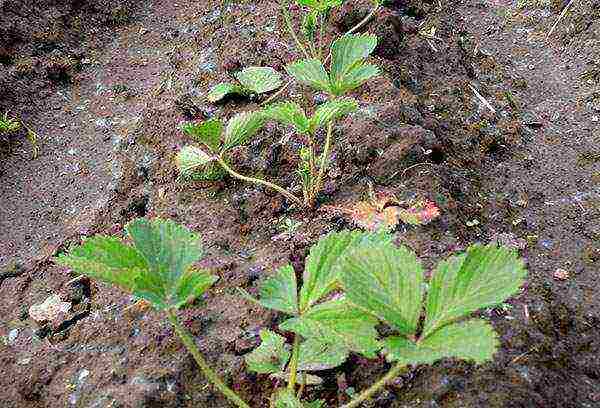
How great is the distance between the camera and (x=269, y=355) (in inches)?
60.2

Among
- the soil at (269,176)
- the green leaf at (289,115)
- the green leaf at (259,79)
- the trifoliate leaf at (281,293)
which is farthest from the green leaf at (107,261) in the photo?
the green leaf at (259,79)

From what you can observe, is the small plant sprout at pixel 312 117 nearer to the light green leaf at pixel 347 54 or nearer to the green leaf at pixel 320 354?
the light green leaf at pixel 347 54

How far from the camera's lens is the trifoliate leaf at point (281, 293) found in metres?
1.27

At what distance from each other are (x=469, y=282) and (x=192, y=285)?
0.47 meters

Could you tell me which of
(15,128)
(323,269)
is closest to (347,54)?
(323,269)

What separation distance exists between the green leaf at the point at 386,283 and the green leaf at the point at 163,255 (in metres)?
0.27

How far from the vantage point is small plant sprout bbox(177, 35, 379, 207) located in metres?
1.79

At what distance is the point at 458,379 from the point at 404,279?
0.36 m

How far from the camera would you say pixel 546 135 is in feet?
8.38

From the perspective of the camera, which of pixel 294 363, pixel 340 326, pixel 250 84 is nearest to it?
pixel 340 326

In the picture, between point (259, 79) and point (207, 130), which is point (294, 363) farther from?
point (259, 79)

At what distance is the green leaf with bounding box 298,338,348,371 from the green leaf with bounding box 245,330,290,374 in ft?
0.17

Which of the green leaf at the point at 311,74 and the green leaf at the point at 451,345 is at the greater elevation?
the green leaf at the point at 311,74

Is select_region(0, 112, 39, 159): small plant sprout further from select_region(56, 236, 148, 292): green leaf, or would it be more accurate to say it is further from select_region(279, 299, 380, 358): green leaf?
select_region(279, 299, 380, 358): green leaf
